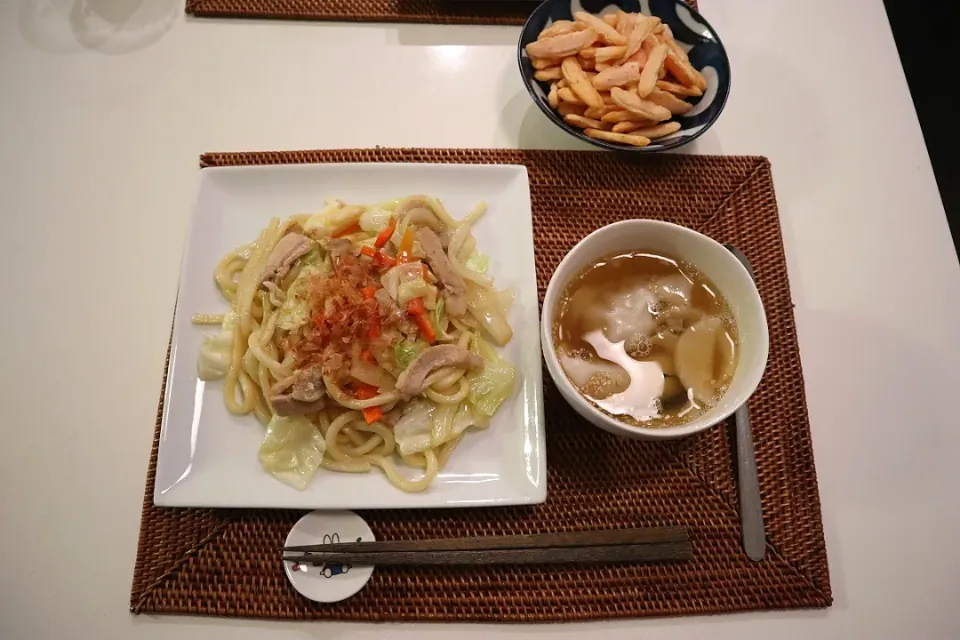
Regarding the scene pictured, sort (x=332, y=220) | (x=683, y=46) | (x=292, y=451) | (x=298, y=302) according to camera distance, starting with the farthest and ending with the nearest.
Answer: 1. (x=683, y=46)
2. (x=332, y=220)
3. (x=298, y=302)
4. (x=292, y=451)

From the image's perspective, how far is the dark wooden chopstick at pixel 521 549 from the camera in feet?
4.99

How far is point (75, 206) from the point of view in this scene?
2.06 meters

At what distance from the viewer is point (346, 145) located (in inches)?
85.2

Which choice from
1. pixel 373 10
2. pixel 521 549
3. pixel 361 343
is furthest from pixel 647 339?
pixel 373 10

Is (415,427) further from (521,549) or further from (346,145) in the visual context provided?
(346,145)

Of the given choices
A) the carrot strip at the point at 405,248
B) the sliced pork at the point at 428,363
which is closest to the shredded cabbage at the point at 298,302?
the carrot strip at the point at 405,248

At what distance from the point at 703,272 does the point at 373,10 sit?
5.72 feet

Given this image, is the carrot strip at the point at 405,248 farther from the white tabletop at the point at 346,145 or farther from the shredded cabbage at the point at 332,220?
the white tabletop at the point at 346,145

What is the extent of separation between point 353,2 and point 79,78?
113 cm

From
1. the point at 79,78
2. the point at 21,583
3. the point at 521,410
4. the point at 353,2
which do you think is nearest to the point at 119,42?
the point at 79,78

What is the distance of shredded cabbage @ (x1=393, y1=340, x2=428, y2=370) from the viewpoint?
1604mm

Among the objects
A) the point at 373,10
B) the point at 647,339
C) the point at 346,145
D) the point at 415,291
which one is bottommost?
the point at 647,339

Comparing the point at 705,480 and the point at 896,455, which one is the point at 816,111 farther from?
the point at 705,480

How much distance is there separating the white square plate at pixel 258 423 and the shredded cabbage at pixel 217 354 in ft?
0.08
